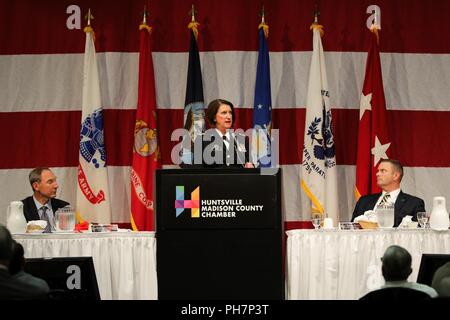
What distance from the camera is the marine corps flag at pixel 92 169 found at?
24.6 feet

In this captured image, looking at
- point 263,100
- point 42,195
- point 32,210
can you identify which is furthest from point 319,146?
point 32,210

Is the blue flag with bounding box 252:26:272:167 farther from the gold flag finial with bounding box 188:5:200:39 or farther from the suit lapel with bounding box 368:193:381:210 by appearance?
the suit lapel with bounding box 368:193:381:210

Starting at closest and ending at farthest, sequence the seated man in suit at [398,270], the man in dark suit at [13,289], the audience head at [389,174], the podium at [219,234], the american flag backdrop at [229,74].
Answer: the man in dark suit at [13,289] < the seated man in suit at [398,270] < the podium at [219,234] < the audience head at [389,174] < the american flag backdrop at [229,74]

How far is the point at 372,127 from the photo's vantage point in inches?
298

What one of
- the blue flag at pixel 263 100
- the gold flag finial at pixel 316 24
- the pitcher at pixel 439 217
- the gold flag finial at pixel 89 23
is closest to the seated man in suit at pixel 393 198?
the pitcher at pixel 439 217

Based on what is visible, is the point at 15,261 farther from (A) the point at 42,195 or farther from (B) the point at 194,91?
(B) the point at 194,91

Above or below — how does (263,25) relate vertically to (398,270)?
above

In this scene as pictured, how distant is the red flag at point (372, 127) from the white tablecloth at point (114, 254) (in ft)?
8.09

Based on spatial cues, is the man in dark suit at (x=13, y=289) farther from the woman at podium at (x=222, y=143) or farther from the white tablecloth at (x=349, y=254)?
the white tablecloth at (x=349, y=254)

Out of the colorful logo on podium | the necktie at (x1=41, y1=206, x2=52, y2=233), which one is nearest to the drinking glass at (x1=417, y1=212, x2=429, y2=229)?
the colorful logo on podium

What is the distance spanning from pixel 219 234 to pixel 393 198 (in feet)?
6.65

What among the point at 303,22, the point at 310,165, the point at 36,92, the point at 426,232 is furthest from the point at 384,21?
the point at 36,92

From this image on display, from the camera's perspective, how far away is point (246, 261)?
505 cm

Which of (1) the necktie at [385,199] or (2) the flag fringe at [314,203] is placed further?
(2) the flag fringe at [314,203]
